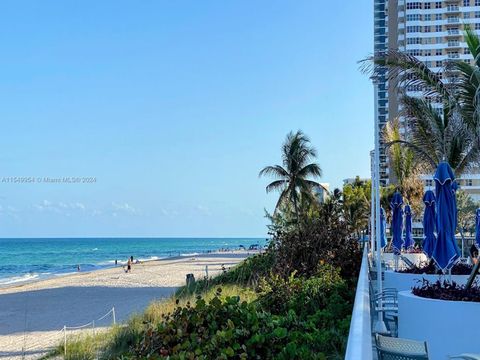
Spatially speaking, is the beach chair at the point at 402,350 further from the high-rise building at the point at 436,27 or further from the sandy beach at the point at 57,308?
the high-rise building at the point at 436,27

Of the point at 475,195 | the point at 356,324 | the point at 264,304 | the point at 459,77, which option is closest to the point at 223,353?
the point at 356,324

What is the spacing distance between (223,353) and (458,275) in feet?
18.9

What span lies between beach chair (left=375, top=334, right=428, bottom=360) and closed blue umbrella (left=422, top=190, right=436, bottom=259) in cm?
384

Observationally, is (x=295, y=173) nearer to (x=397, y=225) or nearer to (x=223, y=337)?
(x=397, y=225)

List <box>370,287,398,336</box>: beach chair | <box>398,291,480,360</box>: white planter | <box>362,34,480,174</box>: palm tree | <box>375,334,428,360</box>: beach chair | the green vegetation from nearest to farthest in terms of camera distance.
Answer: <box>375,334,428,360</box>: beach chair < the green vegetation < <box>398,291,480,360</box>: white planter < <box>370,287,398,336</box>: beach chair < <box>362,34,480,174</box>: palm tree

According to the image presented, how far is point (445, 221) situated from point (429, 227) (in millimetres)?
1463

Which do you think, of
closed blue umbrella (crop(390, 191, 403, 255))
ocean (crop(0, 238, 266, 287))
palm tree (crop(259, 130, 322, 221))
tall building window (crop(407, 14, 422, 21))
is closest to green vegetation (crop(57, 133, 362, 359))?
closed blue umbrella (crop(390, 191, 403, 255))

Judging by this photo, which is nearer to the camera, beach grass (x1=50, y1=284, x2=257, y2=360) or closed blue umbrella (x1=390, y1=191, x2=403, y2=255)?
beach grass (x1=50, y1=284, x2=257, y2=360)

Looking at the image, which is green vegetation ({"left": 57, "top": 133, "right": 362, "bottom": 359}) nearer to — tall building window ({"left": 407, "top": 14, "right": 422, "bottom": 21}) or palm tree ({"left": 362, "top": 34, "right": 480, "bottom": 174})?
palm tree ({"left": 362, "top": 34, "right": 480, "bottom": 174})

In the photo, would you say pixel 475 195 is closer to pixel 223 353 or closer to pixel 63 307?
pixel 63 307

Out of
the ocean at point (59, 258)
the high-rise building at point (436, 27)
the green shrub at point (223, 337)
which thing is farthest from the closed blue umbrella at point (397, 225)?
the high-rise building at point (436, 27)

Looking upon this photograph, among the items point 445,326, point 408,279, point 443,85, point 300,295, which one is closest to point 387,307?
point 408,279

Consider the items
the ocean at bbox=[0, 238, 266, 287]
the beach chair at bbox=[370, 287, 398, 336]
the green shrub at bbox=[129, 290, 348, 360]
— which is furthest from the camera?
the ocean at bbox=[0, 238, 266, 287]

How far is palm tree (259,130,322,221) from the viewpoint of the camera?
35688 millimetres
